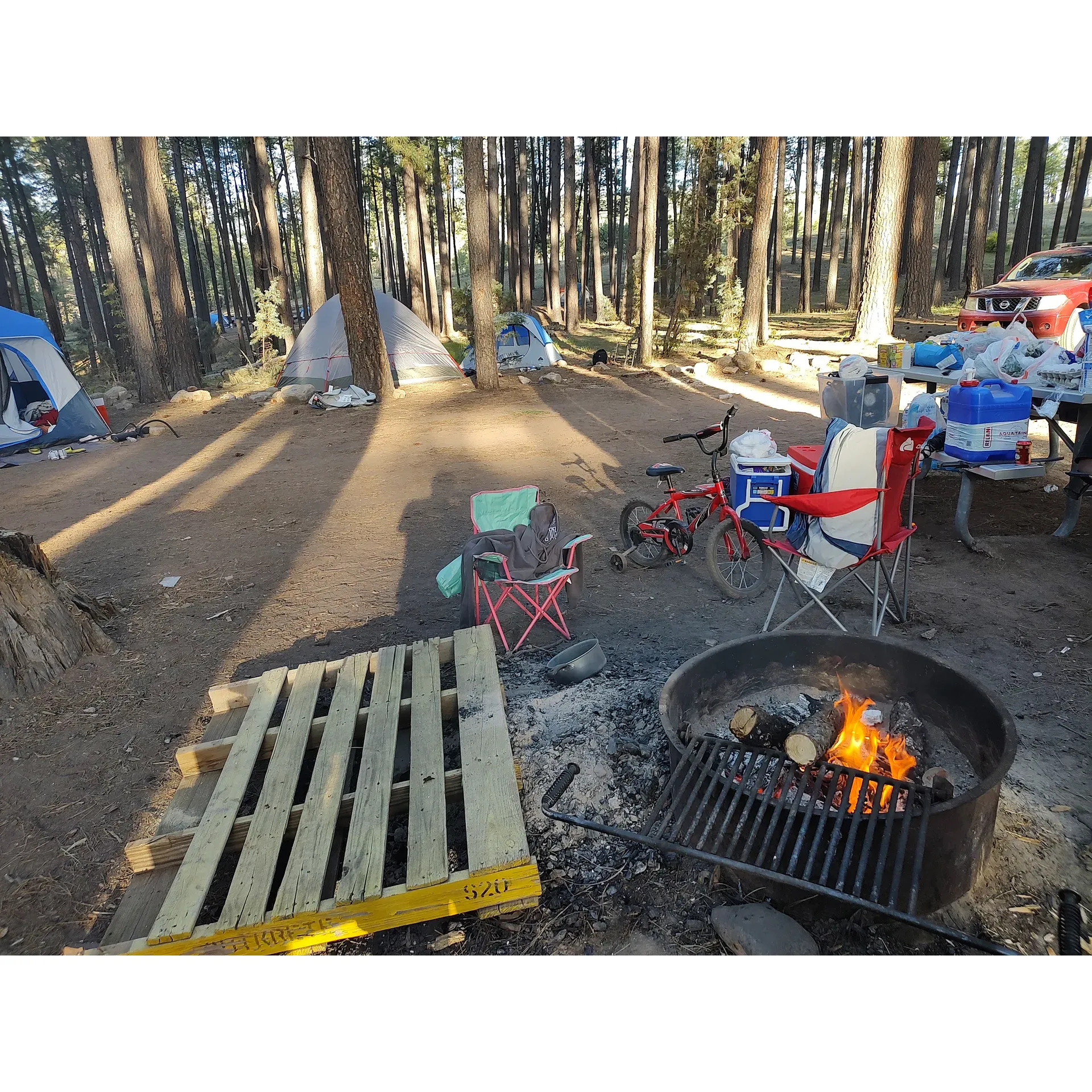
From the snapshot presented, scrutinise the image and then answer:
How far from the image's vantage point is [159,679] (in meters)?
4.40

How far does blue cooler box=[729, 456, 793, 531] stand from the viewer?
5105 mm

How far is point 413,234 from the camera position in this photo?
74.0 ft

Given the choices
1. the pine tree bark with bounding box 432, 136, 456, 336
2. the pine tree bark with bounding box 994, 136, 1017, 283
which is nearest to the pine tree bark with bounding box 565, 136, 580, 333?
the pine tree bark with bounding box 432, 136, 456, 336

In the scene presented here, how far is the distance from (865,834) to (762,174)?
54.9ft

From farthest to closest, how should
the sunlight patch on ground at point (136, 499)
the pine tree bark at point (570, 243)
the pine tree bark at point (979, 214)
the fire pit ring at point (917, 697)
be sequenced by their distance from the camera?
the pine tree bark at point (570, 243), the pine tree bark at point (979, 214), the sunlight patch on ground at point (136, 499), the fire pit ring at point (917, 697)

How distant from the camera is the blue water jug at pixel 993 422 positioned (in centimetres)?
496

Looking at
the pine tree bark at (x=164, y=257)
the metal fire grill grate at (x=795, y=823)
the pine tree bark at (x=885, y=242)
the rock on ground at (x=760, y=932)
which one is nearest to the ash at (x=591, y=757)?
the metal fire grill grate at (x=795, y=823)

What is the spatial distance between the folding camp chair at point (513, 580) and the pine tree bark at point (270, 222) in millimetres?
16101

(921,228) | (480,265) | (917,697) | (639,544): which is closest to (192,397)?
(480,265)

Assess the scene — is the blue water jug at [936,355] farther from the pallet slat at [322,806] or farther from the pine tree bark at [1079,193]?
the pine tree bark at [1079,193]

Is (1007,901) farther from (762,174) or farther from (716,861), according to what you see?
(762,174)

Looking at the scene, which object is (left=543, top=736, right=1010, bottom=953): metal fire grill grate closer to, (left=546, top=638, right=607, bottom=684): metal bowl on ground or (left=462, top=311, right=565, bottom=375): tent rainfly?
(left=546, top=638, right=607, bottom=684): metal bowl on ground

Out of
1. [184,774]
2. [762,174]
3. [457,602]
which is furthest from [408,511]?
[762,174]

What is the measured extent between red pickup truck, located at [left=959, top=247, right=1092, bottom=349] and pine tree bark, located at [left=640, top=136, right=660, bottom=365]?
20.4ft
